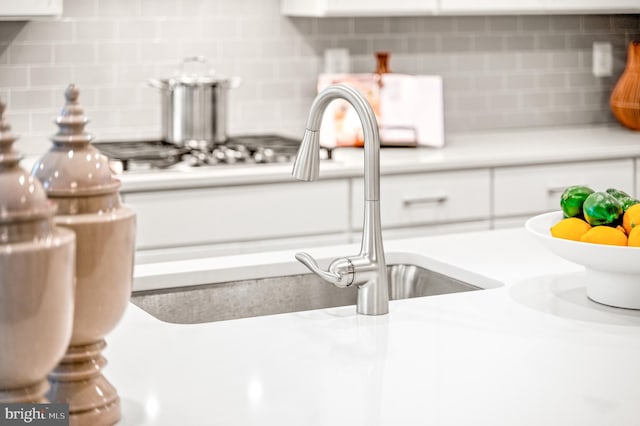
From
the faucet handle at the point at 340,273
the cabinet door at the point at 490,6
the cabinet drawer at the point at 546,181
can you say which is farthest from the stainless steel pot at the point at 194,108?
the faucet handle at the point at 340,273

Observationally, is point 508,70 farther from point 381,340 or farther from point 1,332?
point 1,332

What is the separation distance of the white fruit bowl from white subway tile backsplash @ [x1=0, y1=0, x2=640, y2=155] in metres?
2.28

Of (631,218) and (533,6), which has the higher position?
(533,6)

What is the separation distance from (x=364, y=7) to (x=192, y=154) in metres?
0.84

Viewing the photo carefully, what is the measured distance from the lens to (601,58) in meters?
4.46

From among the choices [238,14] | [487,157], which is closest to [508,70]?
[487,157]

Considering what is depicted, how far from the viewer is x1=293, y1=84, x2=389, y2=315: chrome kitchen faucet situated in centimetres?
158

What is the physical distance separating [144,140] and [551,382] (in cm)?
264

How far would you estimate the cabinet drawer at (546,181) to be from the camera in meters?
3.53

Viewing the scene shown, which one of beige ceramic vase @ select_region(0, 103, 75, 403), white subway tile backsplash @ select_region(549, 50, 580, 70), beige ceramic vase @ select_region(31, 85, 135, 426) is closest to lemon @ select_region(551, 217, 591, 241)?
beige ceramic vase @ select_region(31, 85, 135, 426)

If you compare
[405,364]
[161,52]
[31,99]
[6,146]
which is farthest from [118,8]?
[6,146]

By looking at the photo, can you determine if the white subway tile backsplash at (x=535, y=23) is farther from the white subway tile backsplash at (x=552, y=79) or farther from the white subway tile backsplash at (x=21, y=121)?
the white subway tile backsplash at (x=21, y=121)

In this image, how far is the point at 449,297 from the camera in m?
1.72

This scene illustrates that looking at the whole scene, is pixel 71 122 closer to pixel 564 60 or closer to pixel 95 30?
pixel 95 30
